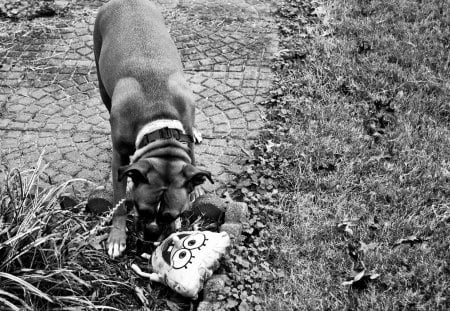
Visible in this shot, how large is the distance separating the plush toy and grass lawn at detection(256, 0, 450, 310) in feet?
1.60

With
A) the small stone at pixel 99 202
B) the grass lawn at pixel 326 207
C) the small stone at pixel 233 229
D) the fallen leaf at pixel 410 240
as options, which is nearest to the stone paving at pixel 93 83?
the grass lawn at pixel 326 207

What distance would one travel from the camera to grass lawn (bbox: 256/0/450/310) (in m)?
3.80

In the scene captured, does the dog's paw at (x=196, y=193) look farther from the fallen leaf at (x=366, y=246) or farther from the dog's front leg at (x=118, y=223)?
the fallen leaf at (x=366, y=246)

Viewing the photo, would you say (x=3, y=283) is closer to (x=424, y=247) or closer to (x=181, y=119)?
(x=181, y=119)

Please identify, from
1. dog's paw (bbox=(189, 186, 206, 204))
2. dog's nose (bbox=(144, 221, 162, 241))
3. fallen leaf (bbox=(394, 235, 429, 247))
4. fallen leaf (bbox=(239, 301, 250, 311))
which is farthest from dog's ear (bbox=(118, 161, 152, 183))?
fallen leaf (bbox=(394, 235, 429, 247))

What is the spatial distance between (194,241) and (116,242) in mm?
751

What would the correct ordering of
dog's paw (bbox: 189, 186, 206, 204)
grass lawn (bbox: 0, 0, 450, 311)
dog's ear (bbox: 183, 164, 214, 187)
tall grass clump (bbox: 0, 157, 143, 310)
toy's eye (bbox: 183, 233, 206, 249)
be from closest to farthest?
tall grass clump (bbox: 0, 157, 143, 310)
grass lawn (bbox: 0, 0, 450, 311)
dog's ear (bbox: 183, 164, 214, 187)
toy's eye (bbox: 183, 233, 206, 249)
dog's paw (bbox: 189, 186, 206, 204)

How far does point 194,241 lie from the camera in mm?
3896

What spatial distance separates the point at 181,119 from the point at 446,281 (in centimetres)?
242

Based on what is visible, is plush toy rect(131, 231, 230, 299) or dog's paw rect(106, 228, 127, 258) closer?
plush toy rect(131, 231, 230, 299)

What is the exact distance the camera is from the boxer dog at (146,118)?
3.76m

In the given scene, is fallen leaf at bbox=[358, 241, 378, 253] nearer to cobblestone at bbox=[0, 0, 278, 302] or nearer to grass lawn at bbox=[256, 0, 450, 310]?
grass lawn at bbox=[256, 0, 450, 310]

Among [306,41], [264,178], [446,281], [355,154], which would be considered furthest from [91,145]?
[446,281]

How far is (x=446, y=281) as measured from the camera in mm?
3723
